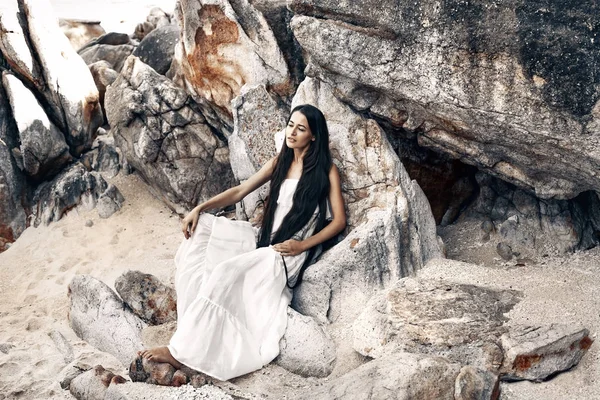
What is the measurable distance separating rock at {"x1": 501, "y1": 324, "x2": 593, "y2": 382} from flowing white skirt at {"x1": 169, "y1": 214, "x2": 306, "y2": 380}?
1648 mm

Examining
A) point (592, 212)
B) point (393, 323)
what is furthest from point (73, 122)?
point (592, 212)

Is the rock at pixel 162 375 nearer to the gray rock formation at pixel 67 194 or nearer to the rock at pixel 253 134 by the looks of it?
the rock at pixel 253 134

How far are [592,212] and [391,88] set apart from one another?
233 cm

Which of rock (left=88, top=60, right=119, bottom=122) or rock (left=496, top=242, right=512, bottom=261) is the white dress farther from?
rock (left=88, top=60, right=119, bottom=122)

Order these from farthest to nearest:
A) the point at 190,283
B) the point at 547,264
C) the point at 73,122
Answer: the point at 73,122 < the point at 547,264 < the point at 190,283

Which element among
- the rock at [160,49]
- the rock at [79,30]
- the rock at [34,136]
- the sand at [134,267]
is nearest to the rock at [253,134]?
the sand at [134,267]

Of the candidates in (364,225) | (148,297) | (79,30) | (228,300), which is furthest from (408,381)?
(79,30)

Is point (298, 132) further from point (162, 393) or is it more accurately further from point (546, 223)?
point (546, 223)

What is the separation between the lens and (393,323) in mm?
4629

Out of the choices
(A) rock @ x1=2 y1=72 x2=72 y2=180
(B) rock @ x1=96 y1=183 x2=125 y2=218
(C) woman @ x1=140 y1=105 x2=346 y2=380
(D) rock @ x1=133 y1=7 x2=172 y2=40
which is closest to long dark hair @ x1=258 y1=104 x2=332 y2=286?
(C) woman @ x1=140 y1=105 x2=346 y2=380

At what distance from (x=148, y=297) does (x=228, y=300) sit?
128 cm

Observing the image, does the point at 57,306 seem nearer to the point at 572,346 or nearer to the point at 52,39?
the point at 52,39

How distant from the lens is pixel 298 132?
17.6ft

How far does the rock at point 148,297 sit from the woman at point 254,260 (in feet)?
1.99
